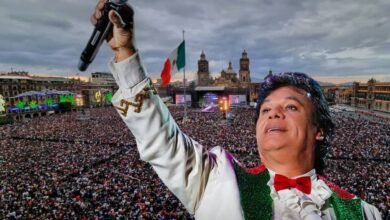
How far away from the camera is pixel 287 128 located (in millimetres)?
1567

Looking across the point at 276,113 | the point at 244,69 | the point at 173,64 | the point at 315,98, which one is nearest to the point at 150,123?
the point at 276,113

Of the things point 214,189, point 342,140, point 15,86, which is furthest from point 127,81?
point 15,86

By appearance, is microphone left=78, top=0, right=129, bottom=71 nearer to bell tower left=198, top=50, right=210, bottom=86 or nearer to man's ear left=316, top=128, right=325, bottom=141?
man's ear left=316, top=128, right=325, bottom=141

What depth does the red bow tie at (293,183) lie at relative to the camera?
Result: 1.51 m

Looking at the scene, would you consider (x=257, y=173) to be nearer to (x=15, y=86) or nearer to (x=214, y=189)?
(x=214, y=189)

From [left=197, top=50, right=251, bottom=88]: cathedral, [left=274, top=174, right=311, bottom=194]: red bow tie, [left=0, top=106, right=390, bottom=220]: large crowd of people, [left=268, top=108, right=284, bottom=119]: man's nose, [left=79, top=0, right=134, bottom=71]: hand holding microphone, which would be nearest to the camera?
[left=79, top=0, right=134, bottom=71]: hand holding microphone

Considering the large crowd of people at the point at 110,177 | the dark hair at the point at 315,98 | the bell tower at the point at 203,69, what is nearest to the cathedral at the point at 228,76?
the bell tower at the point at 203,69

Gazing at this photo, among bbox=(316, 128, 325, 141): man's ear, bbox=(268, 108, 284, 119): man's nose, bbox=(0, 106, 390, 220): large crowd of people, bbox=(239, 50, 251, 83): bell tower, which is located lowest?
bbox=(0, 106, 390, 220): large crowd of people

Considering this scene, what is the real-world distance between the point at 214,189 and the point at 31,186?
13.0 meters

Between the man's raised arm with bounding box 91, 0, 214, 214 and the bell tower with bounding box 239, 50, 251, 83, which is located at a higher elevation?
the bell tower with bounding box 239, 50, 251, 83

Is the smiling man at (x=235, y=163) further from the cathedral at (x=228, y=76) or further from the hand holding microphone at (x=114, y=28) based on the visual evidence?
the cathedral at (x=228, y=76)

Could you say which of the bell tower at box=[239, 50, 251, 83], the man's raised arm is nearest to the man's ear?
the man's raised arm

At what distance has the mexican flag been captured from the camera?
2272cm

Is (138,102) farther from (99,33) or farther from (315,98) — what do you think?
(315,98)
